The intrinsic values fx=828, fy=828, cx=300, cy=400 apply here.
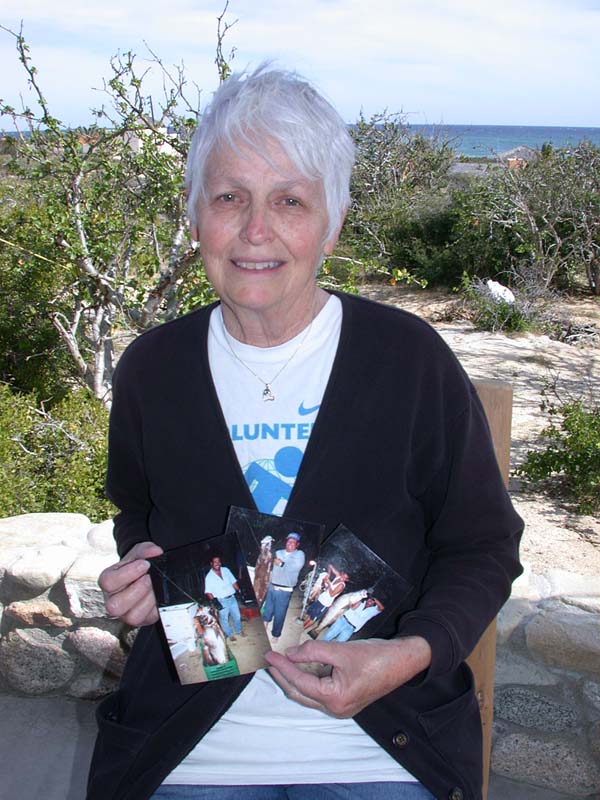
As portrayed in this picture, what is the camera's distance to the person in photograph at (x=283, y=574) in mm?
1423

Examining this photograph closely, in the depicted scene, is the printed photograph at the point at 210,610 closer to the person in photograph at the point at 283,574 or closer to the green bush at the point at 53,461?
the person in photograph at the point at 283,574

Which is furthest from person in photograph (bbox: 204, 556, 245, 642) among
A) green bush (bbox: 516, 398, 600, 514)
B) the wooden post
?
green bush (bbox: 516, 398, 600, 514)

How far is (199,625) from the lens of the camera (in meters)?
1.41

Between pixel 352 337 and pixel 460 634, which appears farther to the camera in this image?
pixel 352 337

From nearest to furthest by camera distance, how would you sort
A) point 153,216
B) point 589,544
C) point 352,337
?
point 352,337
point 589,544
point 153,216

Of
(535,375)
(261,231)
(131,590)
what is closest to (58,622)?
(131,590)

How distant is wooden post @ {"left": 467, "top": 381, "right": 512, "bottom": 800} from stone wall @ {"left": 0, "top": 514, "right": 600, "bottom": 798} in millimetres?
593

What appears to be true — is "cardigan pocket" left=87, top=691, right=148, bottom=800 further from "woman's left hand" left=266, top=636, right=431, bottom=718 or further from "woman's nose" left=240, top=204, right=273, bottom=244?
"woman's nose" left=240, top=204, right=273, bottom=244

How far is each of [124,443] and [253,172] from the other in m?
0.62

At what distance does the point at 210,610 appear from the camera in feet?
4.61

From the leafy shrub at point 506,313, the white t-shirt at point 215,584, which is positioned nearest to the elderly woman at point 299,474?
the white t-shirt at point 215,584

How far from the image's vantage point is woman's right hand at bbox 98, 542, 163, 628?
1.49 meters

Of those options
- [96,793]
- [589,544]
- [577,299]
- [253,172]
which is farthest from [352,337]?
[577,299]

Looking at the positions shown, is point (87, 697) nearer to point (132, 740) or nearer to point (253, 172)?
point (132, 740)
